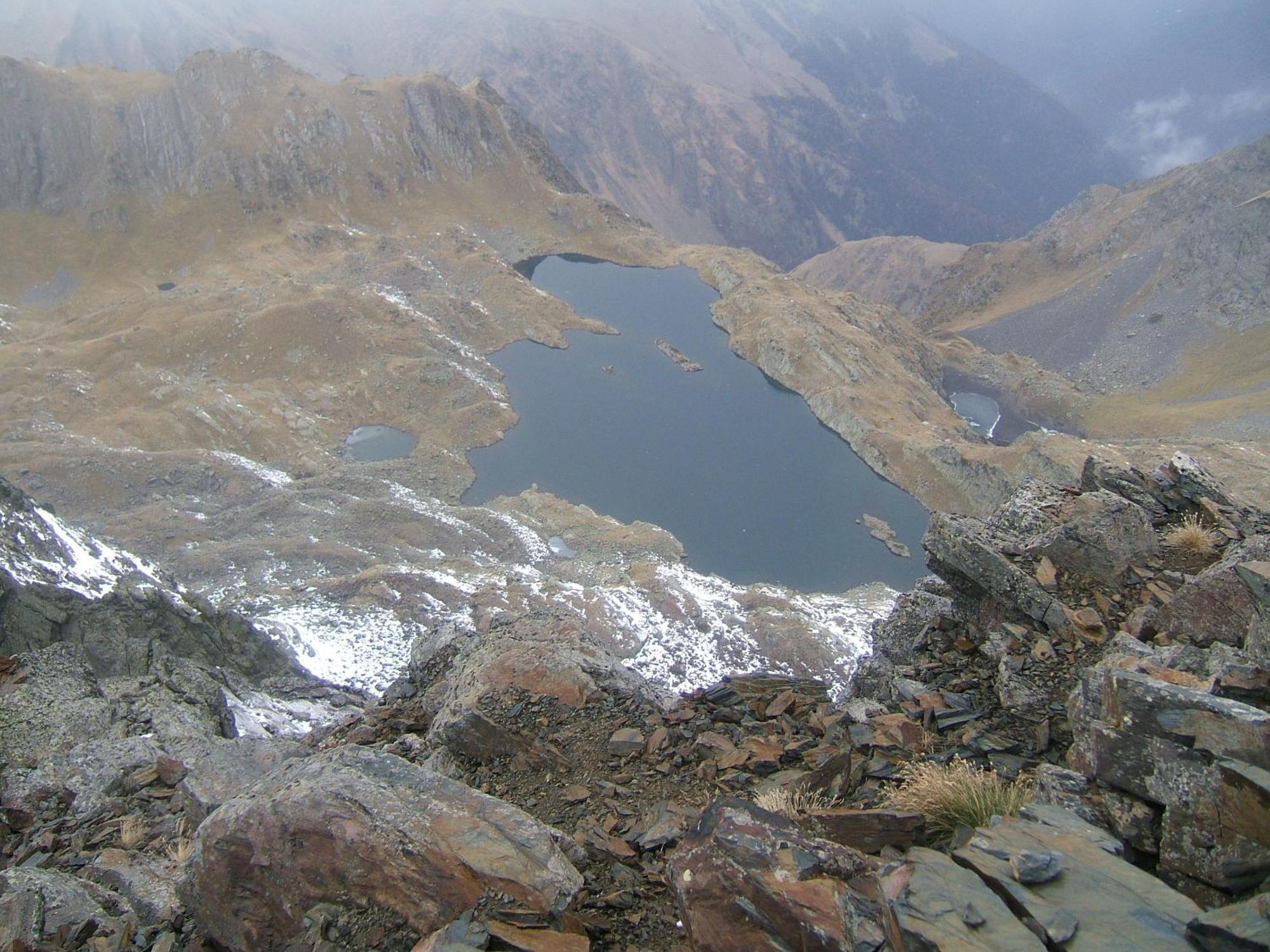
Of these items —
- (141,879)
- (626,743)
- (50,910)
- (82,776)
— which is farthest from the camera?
(82,776)

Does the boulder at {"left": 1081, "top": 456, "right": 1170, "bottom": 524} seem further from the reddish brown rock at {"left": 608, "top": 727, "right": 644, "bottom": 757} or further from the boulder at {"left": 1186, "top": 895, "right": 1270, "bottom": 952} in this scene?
the boulder at {"left": 1186, "top": 895, "right": 1270, "bottom": 952}

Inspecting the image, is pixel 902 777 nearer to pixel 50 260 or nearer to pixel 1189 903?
pixel 1189 903

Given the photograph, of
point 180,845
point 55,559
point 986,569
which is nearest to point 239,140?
point 55,559

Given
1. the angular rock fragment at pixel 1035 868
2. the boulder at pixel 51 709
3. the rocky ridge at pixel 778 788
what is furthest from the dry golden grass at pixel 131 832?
the angular rock fragment at pixel 1035 868

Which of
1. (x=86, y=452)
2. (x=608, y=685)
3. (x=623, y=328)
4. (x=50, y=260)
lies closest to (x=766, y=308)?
(x=623, y=328)

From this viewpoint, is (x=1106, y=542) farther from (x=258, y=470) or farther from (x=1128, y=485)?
(x=258, y=470)

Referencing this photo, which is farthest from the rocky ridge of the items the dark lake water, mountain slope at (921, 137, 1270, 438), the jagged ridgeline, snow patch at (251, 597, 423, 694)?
the jagged ridgeline
